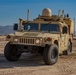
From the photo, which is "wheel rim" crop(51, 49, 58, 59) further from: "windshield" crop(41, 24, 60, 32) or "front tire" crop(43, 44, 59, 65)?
"windshield" crop(41, 24, 60, 32)

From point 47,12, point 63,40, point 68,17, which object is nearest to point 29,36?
point 63,40

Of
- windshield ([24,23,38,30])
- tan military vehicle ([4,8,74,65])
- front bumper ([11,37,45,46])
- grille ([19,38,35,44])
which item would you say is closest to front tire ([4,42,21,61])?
tan military vehicle ([4,8,74,65])

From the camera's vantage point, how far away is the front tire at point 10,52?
1413 centimetres

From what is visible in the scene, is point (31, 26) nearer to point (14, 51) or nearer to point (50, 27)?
point (50, 27)

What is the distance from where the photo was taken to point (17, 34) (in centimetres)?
1373

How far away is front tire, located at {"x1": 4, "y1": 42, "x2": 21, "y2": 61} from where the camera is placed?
14.1m

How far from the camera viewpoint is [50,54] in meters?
13.2

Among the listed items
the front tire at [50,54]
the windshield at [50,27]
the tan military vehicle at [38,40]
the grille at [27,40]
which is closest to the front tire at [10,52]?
the tan military vehicle at [38,40]

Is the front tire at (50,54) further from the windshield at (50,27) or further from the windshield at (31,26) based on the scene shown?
the windshield at (31,26)

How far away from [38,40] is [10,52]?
1.92 m

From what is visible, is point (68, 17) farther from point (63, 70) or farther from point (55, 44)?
point (63, 70)

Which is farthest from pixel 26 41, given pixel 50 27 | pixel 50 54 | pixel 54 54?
pixel 50 27

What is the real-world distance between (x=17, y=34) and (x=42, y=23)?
5.74 feet

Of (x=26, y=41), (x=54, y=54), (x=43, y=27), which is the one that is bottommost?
(x=54, y=54)
